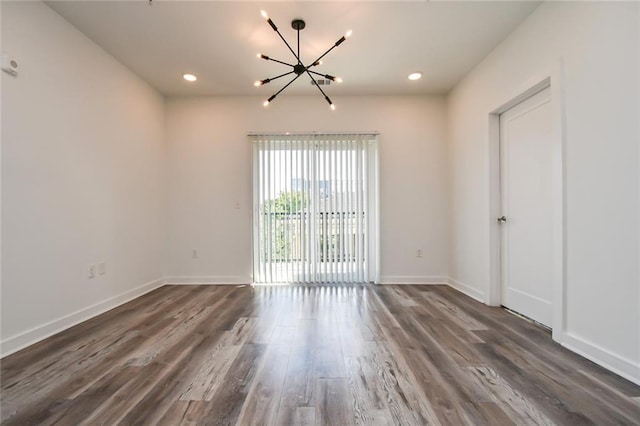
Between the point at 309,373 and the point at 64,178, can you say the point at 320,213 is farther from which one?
the point at 64,178

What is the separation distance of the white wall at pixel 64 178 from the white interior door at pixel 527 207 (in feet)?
13.9

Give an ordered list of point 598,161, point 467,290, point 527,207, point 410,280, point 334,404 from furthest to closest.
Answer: point 410,280 → point 467,290 → point 527,207 → point 598,161 → point 334,404

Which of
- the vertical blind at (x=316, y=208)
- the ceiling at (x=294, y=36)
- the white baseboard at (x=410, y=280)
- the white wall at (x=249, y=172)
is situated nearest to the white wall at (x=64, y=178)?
the ceiling at (x=294, y=36)

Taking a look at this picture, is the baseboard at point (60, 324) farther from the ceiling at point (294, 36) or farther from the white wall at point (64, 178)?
the ceiling at point (294, 36)

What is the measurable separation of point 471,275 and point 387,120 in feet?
7.92

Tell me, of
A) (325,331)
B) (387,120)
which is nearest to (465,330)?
(325,331)

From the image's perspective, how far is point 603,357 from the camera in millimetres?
1804

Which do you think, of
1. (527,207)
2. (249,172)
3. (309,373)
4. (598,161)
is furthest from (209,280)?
(598,161)

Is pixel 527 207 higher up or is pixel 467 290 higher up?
pixel 527 207

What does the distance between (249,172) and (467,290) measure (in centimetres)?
336

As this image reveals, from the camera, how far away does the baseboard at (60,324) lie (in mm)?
2018

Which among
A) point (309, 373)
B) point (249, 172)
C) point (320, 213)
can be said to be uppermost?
point (249, 172)

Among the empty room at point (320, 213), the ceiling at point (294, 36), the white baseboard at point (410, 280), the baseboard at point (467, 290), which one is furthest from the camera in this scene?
the white baseboard at point (410, 280)

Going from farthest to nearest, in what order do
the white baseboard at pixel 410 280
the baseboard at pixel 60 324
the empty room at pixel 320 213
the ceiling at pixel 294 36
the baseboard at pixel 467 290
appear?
the white baseboard at pixel 410 280
the baseboard at pixel 467 290
the ceiling at pixel 294 36
the baseboard at pixel 60 324
the empty room at pixel 320 213
